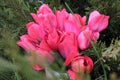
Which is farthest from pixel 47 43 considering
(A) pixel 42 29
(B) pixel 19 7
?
(B) pixel 19 7

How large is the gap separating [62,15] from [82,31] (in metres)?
0.07

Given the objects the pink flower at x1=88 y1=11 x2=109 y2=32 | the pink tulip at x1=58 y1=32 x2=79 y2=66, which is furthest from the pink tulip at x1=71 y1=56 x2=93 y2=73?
the pink flower at x1=88 y1=11 x2=109 y2=32

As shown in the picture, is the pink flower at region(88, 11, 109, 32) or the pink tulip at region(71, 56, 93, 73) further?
the pink flower at region(88, 11, 109, 32)

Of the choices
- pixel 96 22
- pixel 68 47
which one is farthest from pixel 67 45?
pixel 96 22

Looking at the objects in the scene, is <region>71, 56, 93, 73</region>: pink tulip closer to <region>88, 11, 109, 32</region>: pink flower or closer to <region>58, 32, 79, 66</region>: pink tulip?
<region>58, 32, 79, 66</region>: pink tulip

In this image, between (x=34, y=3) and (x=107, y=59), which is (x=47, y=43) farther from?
(x=34, y=3)

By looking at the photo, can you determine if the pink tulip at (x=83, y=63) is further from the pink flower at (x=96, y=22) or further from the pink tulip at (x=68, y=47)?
the pink flower at (x=96, y=22)

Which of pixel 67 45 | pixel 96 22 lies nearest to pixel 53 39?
pixel 67 45

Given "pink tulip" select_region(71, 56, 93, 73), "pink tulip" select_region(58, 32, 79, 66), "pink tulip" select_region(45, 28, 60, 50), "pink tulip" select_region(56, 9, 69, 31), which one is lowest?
"pink tulip" select_region(71, 56, 93, 73)

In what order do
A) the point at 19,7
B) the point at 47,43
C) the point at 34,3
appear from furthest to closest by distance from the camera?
the point at 34,3 < the point at 19,7 < the point at 47,43

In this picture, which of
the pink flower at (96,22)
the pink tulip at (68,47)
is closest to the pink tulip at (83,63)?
the pink tulip at (68,47)

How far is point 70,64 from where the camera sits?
1.99ft

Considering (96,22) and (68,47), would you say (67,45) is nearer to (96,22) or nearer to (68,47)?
(68,47)

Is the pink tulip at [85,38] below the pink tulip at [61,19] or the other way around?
below
